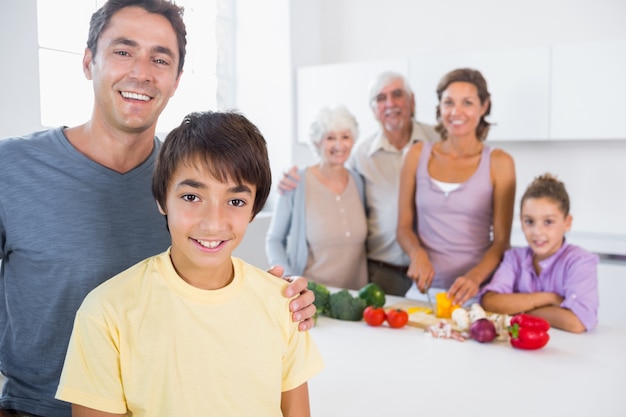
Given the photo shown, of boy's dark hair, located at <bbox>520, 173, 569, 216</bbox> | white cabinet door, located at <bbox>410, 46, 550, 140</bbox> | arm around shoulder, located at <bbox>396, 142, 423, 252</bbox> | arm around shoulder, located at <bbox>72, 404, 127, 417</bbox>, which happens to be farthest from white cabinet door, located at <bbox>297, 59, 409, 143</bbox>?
arm around shoulder, located at <bbox>72, 404, 127, 417</bbox>

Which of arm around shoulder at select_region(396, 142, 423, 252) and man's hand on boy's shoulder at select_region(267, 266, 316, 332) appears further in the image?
arm around shoulder at select_region(396, 142, 423, 252)

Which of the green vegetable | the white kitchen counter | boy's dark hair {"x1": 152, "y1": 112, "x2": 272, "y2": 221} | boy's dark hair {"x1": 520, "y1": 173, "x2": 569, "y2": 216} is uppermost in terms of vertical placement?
boy's dark hair {"x1": 152, "y1": 112, "x2": 272, "y2": 221}

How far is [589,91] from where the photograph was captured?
3.40m

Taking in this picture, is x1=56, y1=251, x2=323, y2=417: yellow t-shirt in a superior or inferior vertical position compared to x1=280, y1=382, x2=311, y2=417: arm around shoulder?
superior

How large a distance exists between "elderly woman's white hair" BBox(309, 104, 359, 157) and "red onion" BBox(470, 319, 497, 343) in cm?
110

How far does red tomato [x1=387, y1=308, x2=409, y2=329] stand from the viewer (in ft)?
6.84

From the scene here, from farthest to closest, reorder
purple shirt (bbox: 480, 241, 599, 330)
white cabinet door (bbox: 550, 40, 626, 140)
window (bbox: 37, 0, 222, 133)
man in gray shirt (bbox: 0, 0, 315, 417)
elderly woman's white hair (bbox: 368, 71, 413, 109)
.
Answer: white cabinet door (bbox: 550, 40, 626, 140), window (bbox: 37, 0, 222, 133), elderly woman's white hair (bbox: 368, 71, 413, 109), purple shirt (bbox: 480, 241, 599, 330), man in gray shirt (bbox: 0, 0, 315, 417)

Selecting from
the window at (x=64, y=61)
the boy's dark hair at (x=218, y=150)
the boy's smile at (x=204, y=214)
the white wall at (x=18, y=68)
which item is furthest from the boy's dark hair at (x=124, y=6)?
the window at (x=64, y=61)

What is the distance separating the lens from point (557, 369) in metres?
1.71

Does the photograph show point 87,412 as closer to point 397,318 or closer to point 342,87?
point 397,318

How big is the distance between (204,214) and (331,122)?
5.35ft

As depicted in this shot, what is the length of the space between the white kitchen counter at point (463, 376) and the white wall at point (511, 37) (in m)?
1.90

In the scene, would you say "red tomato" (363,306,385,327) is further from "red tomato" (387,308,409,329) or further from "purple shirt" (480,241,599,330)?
"purple shirt" (480,241,599,330)

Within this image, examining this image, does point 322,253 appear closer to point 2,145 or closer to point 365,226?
point 365,226
